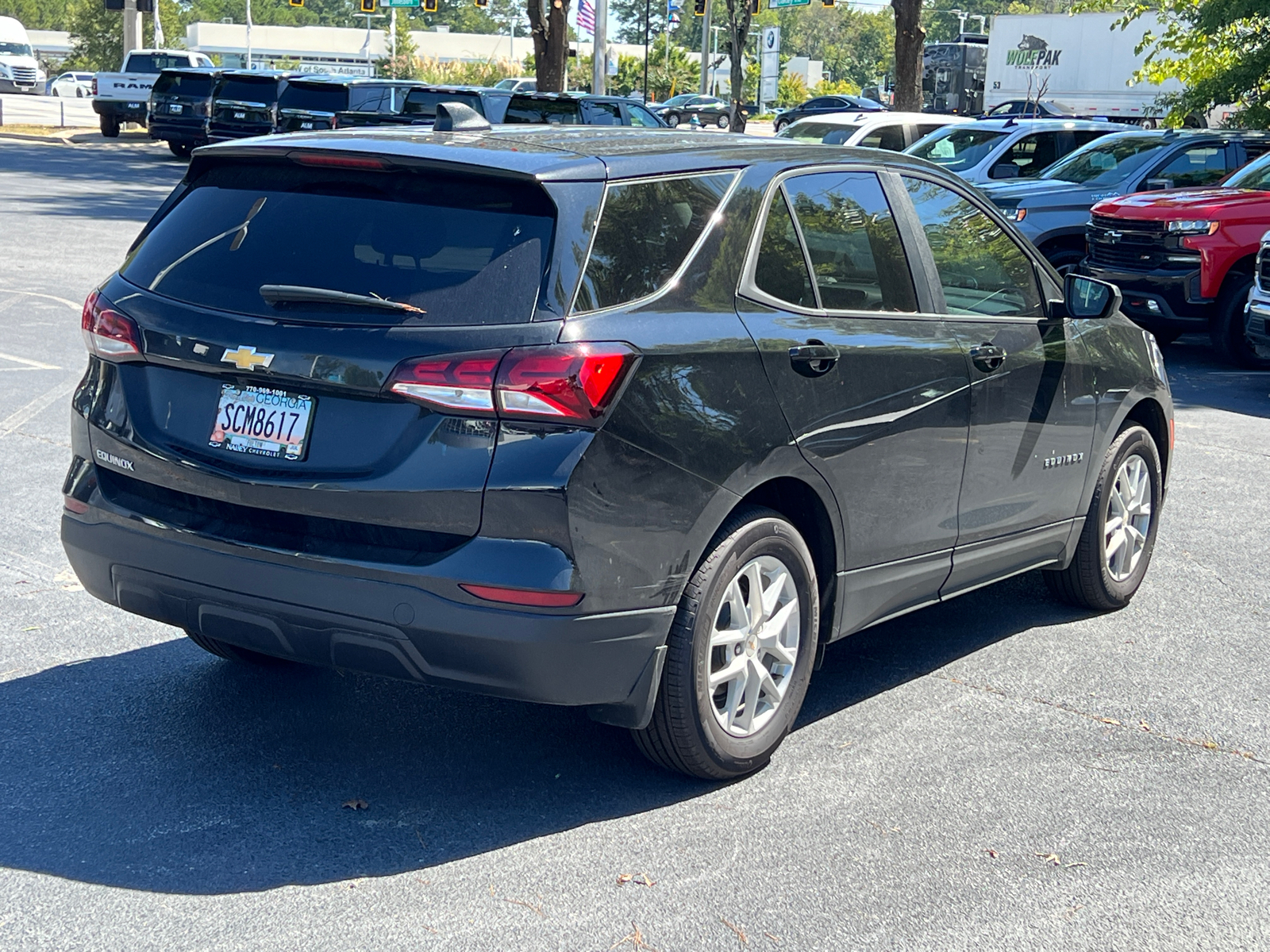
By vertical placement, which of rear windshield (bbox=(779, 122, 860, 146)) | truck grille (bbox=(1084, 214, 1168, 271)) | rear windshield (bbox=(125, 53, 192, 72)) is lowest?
truck grille (bbox=(1084, 214, 1168, 271))

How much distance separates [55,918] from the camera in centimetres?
342

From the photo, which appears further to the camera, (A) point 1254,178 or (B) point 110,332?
(A) point 1254,178

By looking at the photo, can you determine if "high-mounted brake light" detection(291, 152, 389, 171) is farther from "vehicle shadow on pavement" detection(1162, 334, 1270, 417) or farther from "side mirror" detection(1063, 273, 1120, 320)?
"vehicle shadow on pavement" detection(1162, 334, 1270, 417)

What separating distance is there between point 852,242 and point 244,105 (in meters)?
26.3

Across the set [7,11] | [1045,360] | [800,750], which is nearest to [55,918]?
[800,750]

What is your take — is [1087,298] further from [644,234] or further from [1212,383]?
[1212,383]

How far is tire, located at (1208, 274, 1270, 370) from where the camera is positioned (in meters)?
13.3

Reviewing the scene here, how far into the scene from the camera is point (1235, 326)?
1342cm

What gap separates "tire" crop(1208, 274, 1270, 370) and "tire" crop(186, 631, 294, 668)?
10.6m

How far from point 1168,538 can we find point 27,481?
5.52 m

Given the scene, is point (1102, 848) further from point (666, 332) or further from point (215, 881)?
point (215, 881)

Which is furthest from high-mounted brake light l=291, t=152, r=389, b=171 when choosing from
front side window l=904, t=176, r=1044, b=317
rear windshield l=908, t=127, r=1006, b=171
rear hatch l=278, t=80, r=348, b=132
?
rear hatch l=278, t=80, r=348, b=132

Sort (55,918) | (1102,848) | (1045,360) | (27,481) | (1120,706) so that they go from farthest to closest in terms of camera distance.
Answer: (27,481), (1045,360), (1120,706), (1102,848), (55,918)

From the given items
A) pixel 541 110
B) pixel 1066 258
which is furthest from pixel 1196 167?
pixel 541 110
